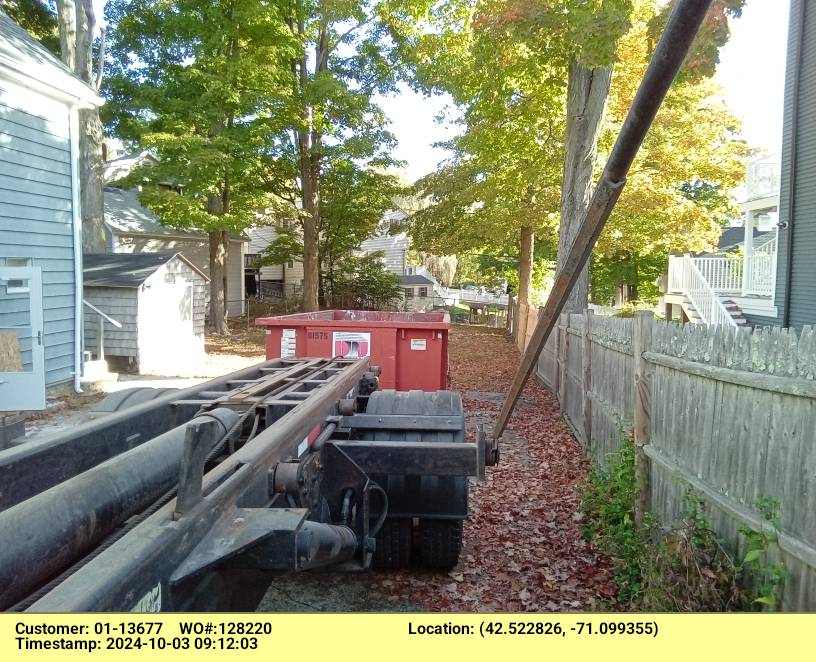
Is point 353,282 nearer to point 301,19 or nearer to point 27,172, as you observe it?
point 301,19

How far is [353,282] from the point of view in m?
30.3

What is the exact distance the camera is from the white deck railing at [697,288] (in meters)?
16.8

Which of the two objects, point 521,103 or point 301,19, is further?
point 301,19

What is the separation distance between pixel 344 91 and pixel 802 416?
20168mm

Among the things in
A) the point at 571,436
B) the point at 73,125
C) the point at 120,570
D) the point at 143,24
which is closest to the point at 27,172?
the point at 73,125

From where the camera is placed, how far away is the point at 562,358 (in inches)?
422

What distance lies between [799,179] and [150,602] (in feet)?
49.0

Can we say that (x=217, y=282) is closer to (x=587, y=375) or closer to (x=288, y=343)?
(x=288, y=343)

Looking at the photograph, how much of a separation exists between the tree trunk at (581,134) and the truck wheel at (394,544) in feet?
27.8

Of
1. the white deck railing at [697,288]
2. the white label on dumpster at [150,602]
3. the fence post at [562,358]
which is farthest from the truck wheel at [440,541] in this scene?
the white deck railing at [697,288]

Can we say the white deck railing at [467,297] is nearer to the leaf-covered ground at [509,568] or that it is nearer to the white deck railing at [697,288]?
the white deck railing at [697,288]

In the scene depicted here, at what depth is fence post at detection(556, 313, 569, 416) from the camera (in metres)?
10.4

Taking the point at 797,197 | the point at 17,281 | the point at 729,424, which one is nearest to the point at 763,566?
the point at 729,424

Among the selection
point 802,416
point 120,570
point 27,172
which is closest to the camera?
point 120,570
